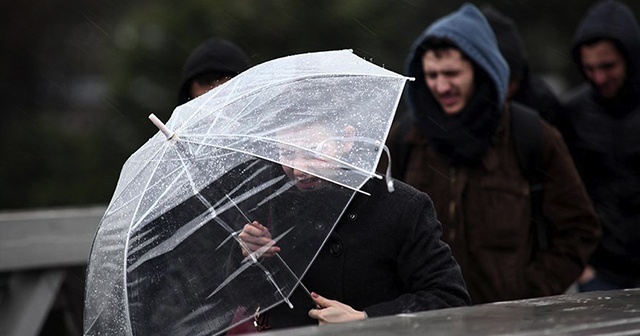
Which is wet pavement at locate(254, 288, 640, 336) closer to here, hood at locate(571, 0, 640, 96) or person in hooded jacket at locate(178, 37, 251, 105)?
person in hooded jacket at locate(178, 37, 251, 105)

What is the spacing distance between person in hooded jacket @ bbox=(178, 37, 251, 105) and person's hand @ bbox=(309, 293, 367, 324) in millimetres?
2227

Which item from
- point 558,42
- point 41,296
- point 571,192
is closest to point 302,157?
point 571,192

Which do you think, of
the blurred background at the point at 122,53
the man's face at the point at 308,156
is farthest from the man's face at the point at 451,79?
the blurred background at the point at 122,53

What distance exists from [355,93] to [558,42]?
10.9 meters

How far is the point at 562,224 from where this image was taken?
17.3 feet

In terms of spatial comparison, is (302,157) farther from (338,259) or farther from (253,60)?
(253,60)

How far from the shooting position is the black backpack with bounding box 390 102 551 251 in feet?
17.1

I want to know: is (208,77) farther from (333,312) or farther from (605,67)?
(333,312)

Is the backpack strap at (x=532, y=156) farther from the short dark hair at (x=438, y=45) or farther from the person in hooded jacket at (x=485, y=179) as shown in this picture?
A: the short dark hair at (x=438, y=45)

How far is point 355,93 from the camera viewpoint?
3.72m

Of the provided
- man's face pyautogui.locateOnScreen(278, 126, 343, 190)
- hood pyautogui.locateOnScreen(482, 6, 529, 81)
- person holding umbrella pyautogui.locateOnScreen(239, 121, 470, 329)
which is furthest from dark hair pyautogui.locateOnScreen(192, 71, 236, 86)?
man's face pyautogui.locateOnScreen(278, 126, 343, 190)

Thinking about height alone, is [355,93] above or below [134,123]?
below

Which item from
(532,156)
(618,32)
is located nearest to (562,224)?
(532,156)

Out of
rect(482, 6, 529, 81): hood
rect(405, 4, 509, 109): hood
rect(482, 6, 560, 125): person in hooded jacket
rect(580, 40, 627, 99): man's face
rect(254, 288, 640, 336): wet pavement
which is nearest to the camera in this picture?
rect(254, 288, 640, 336): wet pavement
